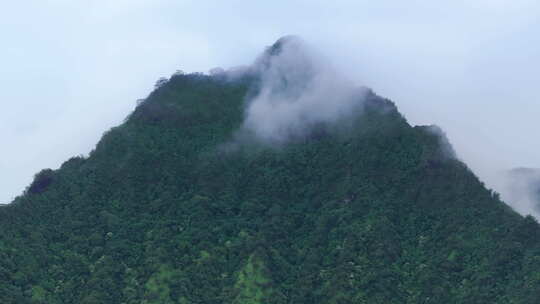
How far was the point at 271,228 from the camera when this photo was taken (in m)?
186

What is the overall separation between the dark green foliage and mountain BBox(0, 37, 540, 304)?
189mm

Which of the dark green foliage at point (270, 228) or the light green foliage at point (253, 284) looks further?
the dark green foliage at point (270, 228)

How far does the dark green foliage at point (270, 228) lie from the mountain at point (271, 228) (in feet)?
0.62

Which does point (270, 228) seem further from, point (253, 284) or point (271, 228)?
point (253, 284)

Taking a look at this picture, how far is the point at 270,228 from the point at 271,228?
137mm

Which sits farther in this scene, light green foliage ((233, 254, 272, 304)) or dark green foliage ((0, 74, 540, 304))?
dark green foliage ((0, 74, 540, 304))

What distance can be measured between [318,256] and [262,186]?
17332mm

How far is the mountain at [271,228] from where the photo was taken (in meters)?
173

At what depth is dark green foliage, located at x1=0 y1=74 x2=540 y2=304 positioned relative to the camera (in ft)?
568

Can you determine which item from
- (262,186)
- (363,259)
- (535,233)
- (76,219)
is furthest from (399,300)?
→ (76,219)

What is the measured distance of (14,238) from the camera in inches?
7170

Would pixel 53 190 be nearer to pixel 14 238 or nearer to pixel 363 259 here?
pixel 14 238

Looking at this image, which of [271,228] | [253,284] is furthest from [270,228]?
[253,284]

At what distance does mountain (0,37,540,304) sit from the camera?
173250 mm
